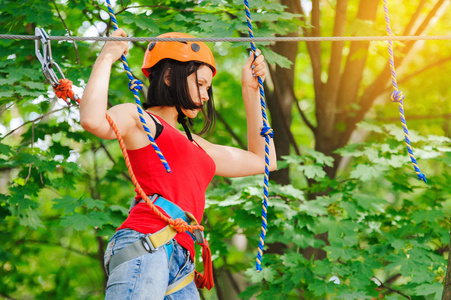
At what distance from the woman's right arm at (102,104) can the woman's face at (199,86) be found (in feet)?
0.95

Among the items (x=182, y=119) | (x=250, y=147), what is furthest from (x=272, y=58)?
(x=182, y=119)

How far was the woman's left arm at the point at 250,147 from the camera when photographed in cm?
231

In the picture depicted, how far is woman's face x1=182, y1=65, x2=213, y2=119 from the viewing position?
2.09 metres

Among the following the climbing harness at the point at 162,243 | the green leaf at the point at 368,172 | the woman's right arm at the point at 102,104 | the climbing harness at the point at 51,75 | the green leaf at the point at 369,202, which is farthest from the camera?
the green leaf at the point at 368,172

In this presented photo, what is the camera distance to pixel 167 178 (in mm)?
1922

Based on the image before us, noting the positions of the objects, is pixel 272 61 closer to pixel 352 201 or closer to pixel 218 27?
pixel 218 27

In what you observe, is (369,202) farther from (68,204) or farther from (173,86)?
(173,86)

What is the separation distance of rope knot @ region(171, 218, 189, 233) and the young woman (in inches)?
1.4

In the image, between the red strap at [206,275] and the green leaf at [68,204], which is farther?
the green leaf at [68,204]

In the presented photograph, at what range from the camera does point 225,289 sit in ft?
20.0

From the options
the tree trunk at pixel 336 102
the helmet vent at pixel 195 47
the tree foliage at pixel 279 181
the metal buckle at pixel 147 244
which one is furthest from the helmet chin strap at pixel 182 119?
the tree trunk at pixel 336 102

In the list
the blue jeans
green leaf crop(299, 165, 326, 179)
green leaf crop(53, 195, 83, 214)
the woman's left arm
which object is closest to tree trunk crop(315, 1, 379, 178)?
green leaf crop(299, 165, 326, 179)

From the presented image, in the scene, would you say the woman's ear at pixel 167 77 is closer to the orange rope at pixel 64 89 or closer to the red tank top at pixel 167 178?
the red tank top at pixel 167 178

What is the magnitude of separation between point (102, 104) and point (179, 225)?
0.51 m
